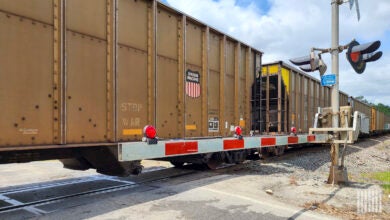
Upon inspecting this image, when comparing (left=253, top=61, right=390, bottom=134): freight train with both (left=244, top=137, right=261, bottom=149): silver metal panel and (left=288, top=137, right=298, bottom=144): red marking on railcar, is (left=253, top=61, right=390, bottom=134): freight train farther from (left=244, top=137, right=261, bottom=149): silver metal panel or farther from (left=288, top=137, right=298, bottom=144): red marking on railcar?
(left=244, top=137, right=261, bottom=149): silver metal panel

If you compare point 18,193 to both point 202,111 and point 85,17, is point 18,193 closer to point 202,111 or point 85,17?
point 85,17

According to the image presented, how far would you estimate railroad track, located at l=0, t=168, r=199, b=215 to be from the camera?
491cm

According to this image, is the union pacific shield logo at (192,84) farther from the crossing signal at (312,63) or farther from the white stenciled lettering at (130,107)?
the crossing signal at (312,63)

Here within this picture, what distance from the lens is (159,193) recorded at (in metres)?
5.70

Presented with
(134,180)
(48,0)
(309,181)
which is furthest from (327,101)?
(48,0)

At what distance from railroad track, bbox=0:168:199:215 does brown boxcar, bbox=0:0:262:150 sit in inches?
49.8

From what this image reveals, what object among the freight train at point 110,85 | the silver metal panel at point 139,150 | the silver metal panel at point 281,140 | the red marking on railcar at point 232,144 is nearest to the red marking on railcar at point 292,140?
the silver metal panel at point 281,140

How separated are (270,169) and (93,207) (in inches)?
207

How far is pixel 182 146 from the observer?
5.76 m

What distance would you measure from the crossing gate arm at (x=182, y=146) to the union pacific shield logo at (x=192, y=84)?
113cm

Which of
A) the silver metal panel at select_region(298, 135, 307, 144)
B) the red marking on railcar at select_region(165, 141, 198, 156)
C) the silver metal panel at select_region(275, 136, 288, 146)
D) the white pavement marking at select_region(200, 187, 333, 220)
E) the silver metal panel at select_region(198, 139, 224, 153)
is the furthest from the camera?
the silver metal panel at select_region(298, 135, 307, 144)

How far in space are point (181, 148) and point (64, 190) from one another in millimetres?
2349

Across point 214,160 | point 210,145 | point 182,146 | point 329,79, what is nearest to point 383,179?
point 329,79

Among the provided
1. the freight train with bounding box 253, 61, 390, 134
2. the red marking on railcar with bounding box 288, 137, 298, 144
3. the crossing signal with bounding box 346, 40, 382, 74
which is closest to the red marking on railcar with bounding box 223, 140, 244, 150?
the freight train with bounding box 253, 61, 390, 134
